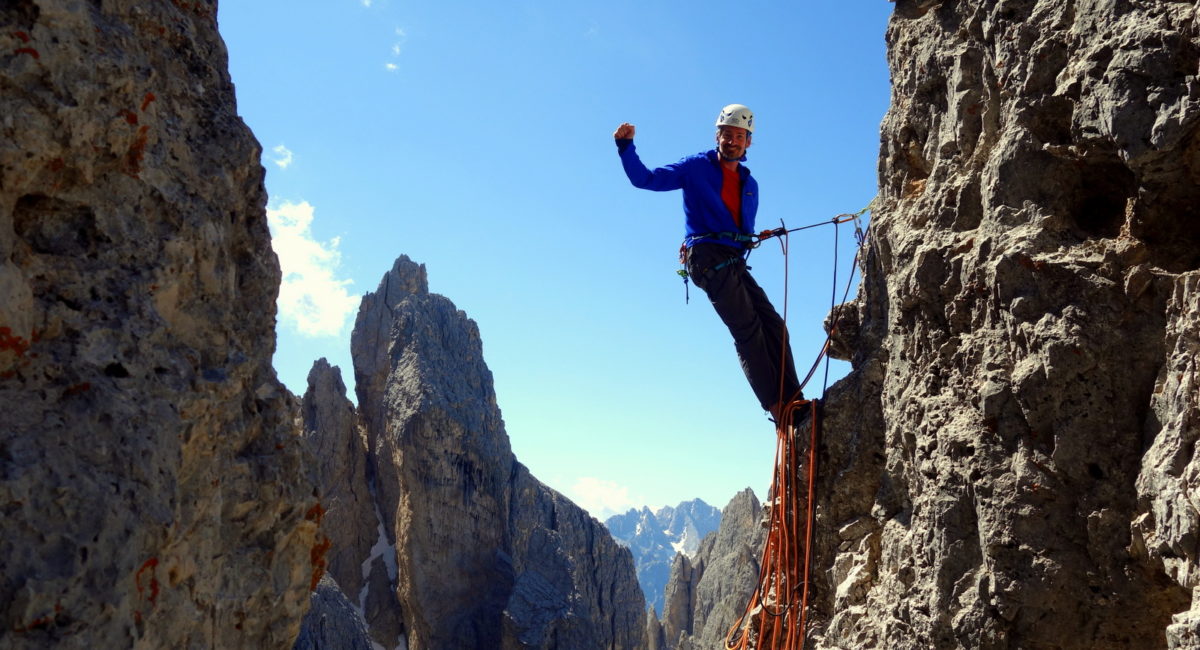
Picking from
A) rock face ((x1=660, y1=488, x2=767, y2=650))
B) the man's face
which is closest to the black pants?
the man's face

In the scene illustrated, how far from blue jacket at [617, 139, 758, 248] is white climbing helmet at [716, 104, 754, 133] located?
1.19 feet

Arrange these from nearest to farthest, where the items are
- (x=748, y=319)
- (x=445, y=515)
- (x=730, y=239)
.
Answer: (x=748, y=319) < (x=730, y=239) < (x=445, y=515)

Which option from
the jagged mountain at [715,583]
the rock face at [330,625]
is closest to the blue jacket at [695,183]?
the rock face at [330,625]

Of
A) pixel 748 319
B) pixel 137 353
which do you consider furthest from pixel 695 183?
pixel 137 353

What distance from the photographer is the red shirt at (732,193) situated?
8.27 meters

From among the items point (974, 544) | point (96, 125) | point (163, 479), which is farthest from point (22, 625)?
point (974, 544)

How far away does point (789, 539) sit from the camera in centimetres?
717

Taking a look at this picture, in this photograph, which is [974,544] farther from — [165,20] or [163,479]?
[165,20]

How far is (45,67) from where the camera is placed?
4.43 metres

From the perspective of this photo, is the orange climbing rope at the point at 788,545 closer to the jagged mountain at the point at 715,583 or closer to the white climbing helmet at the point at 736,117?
the white climbing helmet at the point at 736,117

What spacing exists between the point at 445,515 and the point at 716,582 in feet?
82.3

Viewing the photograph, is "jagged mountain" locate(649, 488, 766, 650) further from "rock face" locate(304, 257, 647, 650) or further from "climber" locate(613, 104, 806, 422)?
"climber" locate(613, 104, 806, 422)

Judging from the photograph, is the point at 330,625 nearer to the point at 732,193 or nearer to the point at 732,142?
the point at 732,193

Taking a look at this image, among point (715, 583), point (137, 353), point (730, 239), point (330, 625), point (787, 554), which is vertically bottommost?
point (787, 554)
